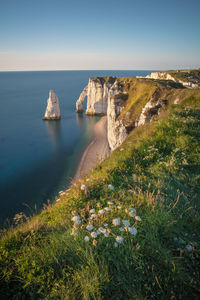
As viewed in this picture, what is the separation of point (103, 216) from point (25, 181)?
2812 centimetres

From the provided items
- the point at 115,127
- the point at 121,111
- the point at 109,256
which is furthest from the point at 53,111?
the point at 109,256

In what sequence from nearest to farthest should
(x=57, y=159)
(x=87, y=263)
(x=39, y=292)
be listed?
(x=39, y=292) < (x=87, y=263) < (x=57, y=159)

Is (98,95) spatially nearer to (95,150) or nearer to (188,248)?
(95,150)

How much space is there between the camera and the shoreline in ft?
98.3

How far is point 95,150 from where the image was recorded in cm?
3809

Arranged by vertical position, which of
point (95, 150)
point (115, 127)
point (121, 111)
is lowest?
point (95, 150)

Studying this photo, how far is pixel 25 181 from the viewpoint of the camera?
27.4m

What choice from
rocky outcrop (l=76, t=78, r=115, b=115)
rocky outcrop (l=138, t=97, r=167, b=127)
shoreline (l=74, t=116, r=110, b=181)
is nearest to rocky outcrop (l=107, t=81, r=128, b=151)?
shoreline (l=74, t=116, r=110, b=181)

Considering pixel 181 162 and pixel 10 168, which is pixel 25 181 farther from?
pixel 181 162

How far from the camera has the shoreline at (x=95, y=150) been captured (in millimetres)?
29959

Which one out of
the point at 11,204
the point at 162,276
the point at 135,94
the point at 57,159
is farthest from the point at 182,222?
the point at 135,94

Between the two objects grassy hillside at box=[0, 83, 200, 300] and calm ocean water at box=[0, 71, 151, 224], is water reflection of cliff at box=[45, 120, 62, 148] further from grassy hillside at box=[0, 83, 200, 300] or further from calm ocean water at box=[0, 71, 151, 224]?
grassy hillside at box=[0, 83, 200, 300]

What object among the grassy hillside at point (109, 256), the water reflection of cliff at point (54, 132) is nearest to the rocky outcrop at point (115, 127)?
the water reflection of cliff at point (54, 132)

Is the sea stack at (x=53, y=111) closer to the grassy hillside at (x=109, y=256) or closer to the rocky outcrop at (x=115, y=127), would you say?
the rocky outcrop at (x=115, y=127)
